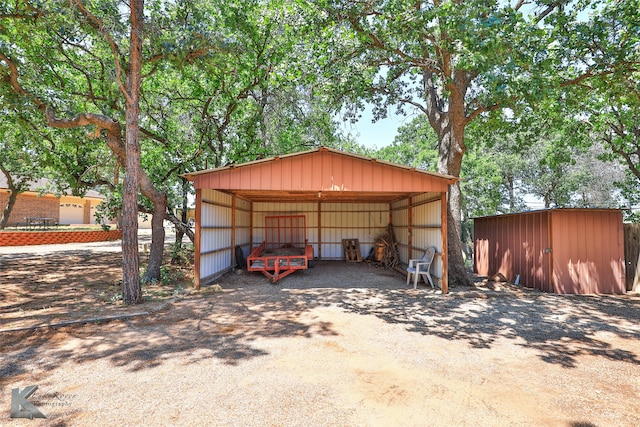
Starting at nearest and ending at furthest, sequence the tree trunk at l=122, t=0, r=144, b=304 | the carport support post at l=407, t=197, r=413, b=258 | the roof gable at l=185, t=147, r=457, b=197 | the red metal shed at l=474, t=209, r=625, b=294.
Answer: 1. the tree trunk at l=122, t=0, r=144, b=304
2. the roof gable at l=185, t=147, r=457, b=197
3. the red metal shed at l=474, t=209, r=625, b=294
4. the carport support post at l=407, t=197, r=413, b=258

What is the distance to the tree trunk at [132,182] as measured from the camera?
623 centimetres

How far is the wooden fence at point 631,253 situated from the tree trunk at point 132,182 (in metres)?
11.7

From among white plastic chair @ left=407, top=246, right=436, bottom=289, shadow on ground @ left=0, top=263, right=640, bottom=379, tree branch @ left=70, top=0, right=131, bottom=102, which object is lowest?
shadow on ground @ left=0, top=263, right=640, bottom=379

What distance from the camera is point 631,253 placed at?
325 inches

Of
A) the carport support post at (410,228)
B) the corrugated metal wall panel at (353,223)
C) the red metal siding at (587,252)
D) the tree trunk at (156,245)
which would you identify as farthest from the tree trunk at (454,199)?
the tree trunk at (156,245)

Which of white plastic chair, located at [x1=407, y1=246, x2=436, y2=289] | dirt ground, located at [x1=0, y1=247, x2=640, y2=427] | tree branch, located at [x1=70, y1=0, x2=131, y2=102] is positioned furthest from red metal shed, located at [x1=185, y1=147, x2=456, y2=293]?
tree branch, located at [x1=70, y1=0, x2=131, y2=102]

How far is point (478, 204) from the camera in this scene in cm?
1770

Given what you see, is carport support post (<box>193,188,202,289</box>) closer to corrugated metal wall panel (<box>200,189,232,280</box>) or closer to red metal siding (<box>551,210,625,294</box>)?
corrugated metal wall panel (<box>200,189,232,280</box>)

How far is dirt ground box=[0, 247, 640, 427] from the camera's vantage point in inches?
110

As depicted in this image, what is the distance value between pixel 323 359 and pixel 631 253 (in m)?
9.12

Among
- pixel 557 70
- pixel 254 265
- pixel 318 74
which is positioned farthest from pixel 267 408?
pixel 557 70

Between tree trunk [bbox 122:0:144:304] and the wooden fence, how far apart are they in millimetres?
11653

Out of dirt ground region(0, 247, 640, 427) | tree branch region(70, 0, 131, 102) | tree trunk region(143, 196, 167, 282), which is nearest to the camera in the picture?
dirt ground region(0, 247, 640, 427)

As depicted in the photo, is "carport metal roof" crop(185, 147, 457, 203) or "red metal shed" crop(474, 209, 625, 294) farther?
"red metal shed" crop(474, 209, 625, 294)
